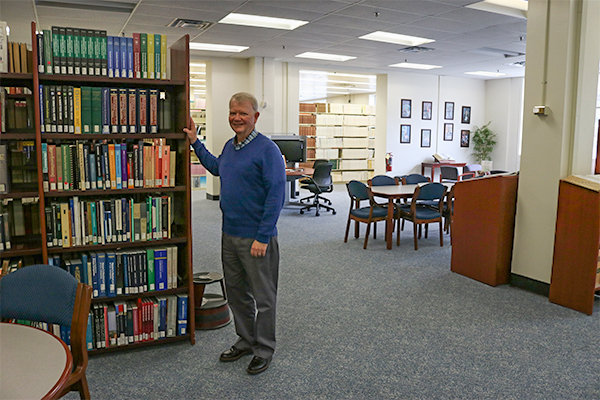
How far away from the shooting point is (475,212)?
4.86 metres

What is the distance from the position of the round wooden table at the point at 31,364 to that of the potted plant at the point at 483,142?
1338cm

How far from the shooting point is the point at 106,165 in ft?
9.96

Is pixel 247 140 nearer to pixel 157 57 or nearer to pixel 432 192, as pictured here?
pixel 157 57

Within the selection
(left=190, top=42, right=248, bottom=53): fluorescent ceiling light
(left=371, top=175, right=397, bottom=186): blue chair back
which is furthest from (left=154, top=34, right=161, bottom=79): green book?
(left=190, top=42, right=248, bottom=53): fluorescent ceiling light

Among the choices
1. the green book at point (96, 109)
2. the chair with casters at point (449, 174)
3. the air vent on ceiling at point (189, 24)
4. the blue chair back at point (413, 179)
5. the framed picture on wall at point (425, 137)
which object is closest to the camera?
the green book at point (96, 109)

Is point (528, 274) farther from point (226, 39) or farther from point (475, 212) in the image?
point (226, 39)

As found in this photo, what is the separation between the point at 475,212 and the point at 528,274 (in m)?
0.75

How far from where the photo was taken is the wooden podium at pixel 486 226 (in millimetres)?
4605

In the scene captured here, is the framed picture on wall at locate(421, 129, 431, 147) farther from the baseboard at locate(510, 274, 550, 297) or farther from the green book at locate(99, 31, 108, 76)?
the green book at locate(99, 31, 108, 76)

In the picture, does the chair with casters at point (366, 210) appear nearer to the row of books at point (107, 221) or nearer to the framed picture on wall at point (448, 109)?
the row of books at point (107, 221)

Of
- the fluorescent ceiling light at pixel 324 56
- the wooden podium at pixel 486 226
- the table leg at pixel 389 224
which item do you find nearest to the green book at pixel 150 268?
the wooden podium at pixel 486 226

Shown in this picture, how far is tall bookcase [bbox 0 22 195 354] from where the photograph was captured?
9.25 ft

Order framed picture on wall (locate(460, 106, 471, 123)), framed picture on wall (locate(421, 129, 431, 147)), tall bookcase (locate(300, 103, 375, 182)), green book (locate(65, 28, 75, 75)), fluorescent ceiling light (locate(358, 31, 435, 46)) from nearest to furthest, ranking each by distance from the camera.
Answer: green book (locate(65, 28, 75, 75)) → fluorescent ceiling light (locate(358, 31, 435, 46)) → framed picture on wall (locate(421, 129, 431, 147)) → tall bookcase (locate(300, 103, 375, 182)) → framed picture on wall (locate(460, 106, 471, 123))

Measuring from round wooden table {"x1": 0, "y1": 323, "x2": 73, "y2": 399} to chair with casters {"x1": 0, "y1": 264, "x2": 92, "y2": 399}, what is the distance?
27 cm
